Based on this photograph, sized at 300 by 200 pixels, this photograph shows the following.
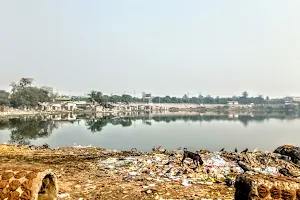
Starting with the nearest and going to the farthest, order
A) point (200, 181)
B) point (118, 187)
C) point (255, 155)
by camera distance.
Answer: point (118, 187) < point (200, 181) < point (255, 155)

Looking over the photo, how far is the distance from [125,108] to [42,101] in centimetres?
3592

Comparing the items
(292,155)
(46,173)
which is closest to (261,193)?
(46,173)

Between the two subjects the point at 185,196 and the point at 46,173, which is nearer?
the point at 46,173

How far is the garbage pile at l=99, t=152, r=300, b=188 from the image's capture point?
707 cm

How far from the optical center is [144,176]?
23.7 ft

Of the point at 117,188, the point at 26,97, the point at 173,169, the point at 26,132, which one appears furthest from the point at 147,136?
the point at 26,97

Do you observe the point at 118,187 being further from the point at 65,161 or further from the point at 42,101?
the point at 42,101

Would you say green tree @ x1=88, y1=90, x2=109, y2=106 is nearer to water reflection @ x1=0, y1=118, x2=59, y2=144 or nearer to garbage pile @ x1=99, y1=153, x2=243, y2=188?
water reflection @ x1=0, y1=118, x2=59, y2=144

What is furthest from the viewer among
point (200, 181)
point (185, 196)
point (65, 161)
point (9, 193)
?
point (65, 161)

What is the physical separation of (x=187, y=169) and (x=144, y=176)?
1.20 meters

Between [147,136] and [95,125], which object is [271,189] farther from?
[95,125]

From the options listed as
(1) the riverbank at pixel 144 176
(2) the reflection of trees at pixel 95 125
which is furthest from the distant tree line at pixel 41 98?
(1) the riverbank at pixel 144 176

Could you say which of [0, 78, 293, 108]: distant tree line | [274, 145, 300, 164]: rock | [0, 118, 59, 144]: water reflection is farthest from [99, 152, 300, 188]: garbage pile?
[0, 78, 293, 108]: distant tree line

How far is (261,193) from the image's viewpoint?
3.93 m
